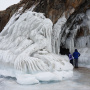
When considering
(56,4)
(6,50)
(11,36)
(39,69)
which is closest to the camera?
(39,69)

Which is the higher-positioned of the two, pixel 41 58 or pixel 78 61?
pixel 41 58

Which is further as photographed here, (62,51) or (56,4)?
(62,51)

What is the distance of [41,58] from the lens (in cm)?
524

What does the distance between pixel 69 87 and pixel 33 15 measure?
3775mm

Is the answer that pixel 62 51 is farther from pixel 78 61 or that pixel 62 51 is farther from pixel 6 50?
pixel 6 50

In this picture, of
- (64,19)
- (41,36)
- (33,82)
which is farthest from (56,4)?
(33,82)

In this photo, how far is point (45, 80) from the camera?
14.7 ft

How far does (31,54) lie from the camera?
5.54 metres

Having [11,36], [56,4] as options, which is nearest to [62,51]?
[56,4]

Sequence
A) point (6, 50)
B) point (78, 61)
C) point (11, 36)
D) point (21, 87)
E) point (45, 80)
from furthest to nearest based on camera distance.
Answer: point (78, 61) < point (11, 36) < point (6, 50) < point (45, 80) < point (21, 87)

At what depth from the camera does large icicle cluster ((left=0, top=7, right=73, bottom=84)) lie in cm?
472

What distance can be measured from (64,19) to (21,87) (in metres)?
4.81

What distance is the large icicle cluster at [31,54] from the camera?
15.5ft

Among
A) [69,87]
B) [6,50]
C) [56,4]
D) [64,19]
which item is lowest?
[69,87]
